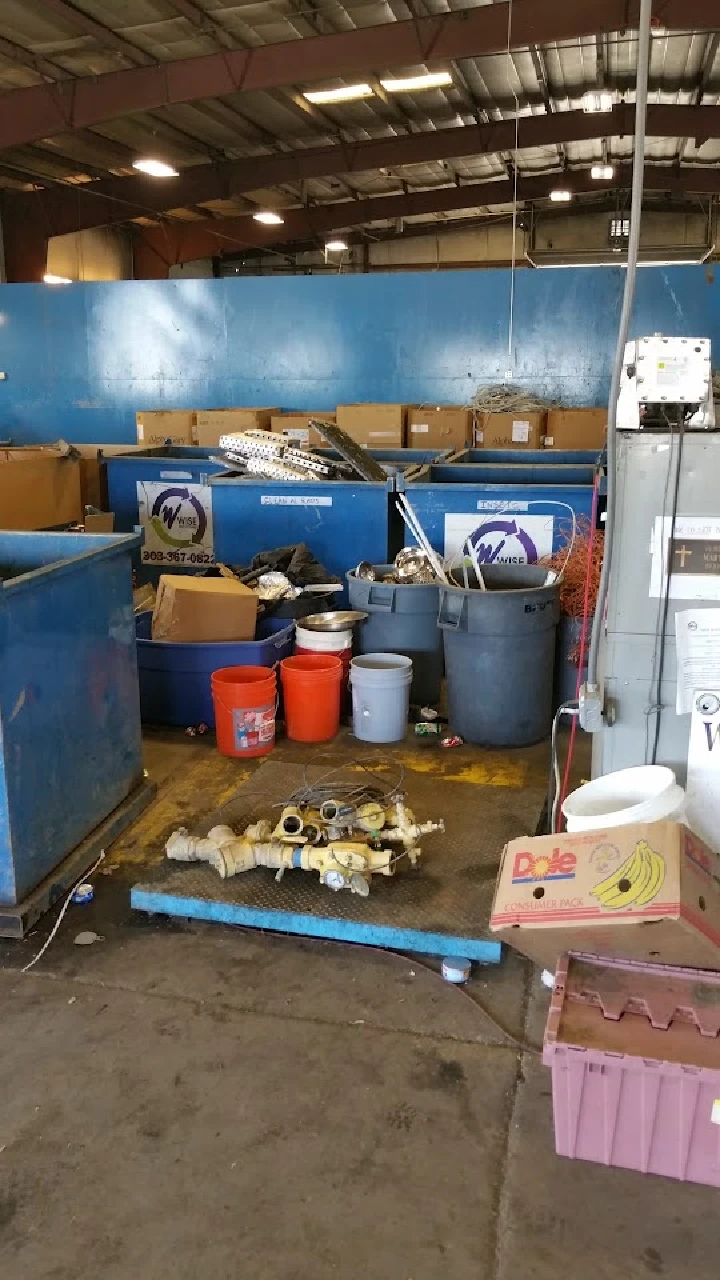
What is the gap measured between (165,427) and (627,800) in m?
6.02

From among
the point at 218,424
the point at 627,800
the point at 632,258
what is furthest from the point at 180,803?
the point at 218,424

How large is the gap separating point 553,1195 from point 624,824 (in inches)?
29.3

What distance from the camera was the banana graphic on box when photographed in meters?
1.79

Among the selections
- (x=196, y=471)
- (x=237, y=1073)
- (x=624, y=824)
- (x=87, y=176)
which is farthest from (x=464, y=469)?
(x=87, y=176)

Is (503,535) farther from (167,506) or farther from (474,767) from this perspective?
(167,506)

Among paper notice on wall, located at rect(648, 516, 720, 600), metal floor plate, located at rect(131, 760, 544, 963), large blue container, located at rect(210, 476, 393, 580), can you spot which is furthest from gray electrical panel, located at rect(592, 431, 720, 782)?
large blue container, located at rect(210, 476, 393, 580)

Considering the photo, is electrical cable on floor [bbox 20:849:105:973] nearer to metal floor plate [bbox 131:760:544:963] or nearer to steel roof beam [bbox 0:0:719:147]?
metal floor plate [bbox 131:760:544:963]

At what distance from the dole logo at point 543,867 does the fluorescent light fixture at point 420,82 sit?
24.1 ft

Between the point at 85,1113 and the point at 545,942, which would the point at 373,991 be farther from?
the point at 85,1113

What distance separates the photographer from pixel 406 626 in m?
4.01

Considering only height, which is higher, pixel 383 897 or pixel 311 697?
pixel 311 697

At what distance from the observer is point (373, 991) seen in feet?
7.54

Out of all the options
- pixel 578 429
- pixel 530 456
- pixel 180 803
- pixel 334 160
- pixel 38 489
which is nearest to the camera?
pixel 180 803

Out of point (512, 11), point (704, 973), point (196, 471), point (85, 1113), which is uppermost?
point (512, 11)
